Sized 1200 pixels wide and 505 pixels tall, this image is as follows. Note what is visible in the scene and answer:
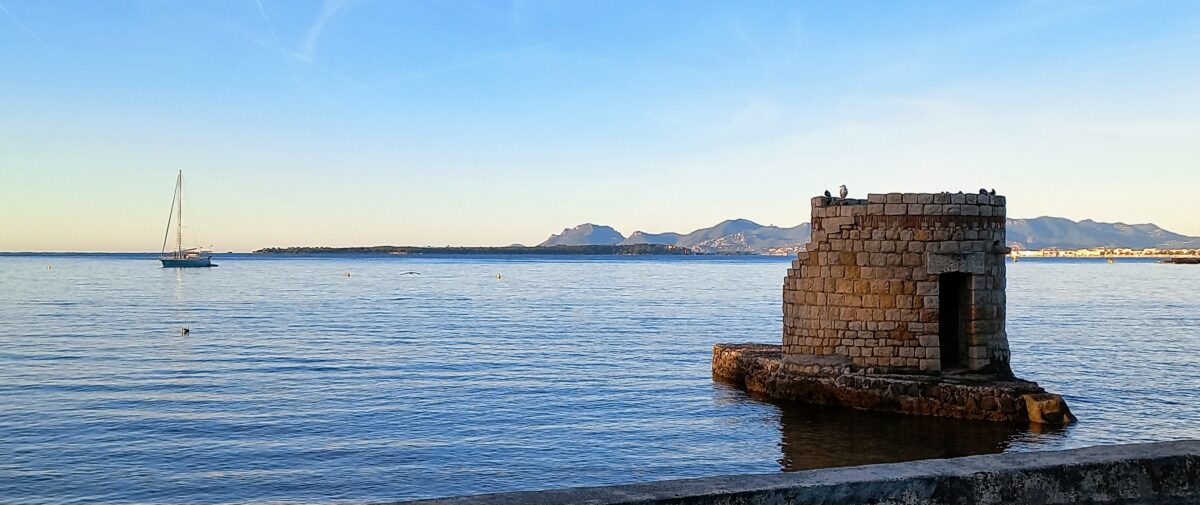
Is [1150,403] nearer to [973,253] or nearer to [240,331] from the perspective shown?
[973,253]

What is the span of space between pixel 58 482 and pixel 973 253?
15.7 metres

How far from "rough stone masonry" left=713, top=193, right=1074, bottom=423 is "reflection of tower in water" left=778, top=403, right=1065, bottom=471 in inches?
16.3

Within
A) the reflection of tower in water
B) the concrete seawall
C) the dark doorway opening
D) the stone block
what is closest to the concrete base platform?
the stone block

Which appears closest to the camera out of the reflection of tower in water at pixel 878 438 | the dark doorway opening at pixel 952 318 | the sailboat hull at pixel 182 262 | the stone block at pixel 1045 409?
the reflection of tower in water at pixel 878 438

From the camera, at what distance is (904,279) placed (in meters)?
18.3

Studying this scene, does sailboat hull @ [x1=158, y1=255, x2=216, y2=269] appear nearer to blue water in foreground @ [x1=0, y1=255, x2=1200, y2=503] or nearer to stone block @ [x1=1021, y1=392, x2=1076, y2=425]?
blue water in foreground @ [x1=0, y1=255, x2=1200, y2=503]

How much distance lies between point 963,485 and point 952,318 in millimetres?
15857

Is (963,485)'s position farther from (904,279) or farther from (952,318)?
(952,318)

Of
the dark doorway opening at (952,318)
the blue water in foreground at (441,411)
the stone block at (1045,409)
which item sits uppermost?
the dark doorway opening at (952,318)

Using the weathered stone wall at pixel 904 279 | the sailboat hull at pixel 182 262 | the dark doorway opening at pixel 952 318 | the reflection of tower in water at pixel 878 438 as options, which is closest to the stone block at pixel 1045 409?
the reflection of tower in water at pixel 878 438

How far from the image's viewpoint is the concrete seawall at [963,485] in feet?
14.5

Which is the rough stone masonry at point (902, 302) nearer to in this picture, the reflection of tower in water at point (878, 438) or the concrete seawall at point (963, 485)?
the reflection of tower in water at point (878, 438)

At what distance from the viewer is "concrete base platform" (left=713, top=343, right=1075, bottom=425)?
17.2 meters

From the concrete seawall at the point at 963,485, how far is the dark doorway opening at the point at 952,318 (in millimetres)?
13886
